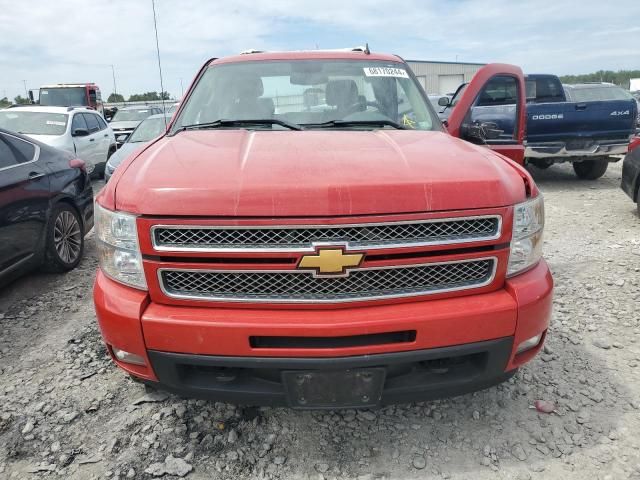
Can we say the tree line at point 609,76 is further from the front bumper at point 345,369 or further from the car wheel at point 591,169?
the front bumper at point 345,369

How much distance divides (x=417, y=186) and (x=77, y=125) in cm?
1031

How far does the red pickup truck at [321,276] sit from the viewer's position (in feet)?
6.43

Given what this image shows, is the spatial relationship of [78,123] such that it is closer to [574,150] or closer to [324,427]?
[574,150]

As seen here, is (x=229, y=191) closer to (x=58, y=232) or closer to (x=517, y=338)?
(x=517, y=338)

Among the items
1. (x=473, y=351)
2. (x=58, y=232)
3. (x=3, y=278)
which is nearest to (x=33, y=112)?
(x=58, y=232)

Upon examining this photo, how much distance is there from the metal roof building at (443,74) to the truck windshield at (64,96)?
30.8 meters

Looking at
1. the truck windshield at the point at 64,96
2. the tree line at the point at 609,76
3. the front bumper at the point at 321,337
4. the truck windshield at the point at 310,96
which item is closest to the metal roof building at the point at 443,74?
the tree line at the point at 609,76

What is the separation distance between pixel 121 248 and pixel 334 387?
106cm

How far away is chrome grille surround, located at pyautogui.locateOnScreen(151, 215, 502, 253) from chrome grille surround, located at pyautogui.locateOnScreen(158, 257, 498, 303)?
10 cm

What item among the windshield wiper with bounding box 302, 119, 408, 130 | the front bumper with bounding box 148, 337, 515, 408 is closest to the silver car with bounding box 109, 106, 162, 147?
the windshield wiper with bounding box 302, 119, 408, 130

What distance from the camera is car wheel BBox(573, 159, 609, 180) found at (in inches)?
373

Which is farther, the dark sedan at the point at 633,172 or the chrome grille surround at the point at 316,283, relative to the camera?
the dark sedan at the point at 633,172

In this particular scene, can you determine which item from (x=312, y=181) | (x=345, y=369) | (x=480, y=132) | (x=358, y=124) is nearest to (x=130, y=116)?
(x=358, y=124)

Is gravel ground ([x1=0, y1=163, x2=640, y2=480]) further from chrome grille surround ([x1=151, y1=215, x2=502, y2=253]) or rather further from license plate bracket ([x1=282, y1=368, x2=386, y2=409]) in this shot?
chrome grille surround ([x1=151, y1=215, x2=502, y2=253])
